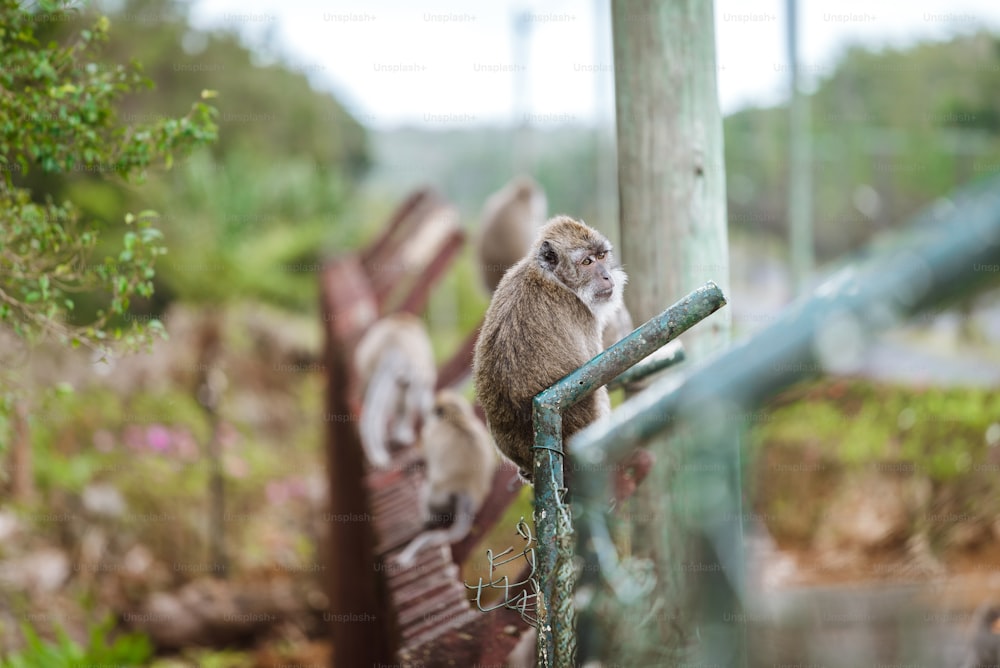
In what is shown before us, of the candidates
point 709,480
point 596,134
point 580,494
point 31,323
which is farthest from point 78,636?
point 596,134

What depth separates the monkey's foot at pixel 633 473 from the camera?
6.75 ft

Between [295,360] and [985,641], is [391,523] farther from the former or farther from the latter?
[295,360]

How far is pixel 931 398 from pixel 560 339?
250 inches

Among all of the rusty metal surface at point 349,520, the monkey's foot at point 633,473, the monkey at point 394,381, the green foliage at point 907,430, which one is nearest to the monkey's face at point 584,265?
the monkey's foot at point 633,473

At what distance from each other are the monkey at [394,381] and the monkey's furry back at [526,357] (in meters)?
2.96

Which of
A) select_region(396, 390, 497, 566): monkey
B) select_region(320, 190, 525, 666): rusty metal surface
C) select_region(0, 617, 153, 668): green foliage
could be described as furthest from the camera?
select_region(0, 617, 153, 668): green foliage

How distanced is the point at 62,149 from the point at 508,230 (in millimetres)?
4694

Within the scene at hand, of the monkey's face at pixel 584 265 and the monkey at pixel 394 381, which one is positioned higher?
the monkey's face at pixel 584 265

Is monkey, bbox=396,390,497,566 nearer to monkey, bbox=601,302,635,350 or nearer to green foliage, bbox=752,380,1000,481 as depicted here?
monkey, bbox=601,302,635,350

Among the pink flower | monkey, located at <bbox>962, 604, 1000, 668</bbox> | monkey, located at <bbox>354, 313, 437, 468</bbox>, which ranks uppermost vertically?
monkey, located at <bbox>962, 604, 1000, 668</bbox>

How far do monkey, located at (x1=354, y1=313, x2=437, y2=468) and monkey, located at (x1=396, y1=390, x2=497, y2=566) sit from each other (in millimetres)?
1557

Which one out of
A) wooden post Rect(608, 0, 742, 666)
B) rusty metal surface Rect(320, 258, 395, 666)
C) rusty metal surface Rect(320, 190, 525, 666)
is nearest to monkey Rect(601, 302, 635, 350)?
wooden post Rect(608, 0, 742, 666)

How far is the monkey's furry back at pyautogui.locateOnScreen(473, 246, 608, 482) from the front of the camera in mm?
2502

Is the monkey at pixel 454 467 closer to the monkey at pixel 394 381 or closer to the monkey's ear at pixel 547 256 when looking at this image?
the monkey's ear at pixel 547 256
